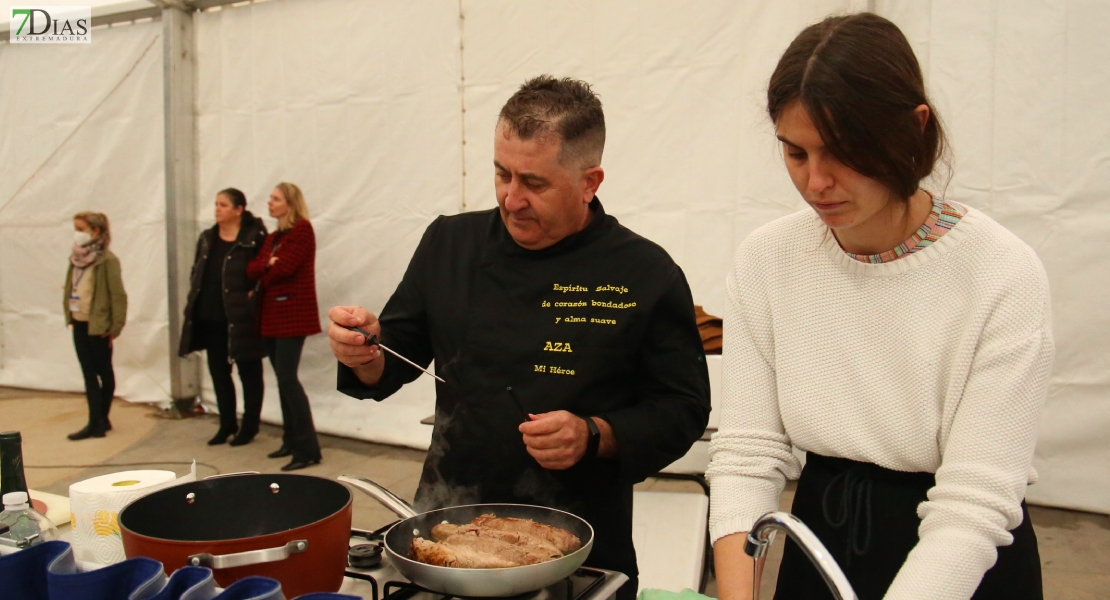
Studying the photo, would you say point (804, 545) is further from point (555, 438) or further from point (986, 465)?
point (555, 438)

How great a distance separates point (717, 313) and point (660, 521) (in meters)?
1.73

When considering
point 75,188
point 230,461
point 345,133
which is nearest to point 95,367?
point 230,461

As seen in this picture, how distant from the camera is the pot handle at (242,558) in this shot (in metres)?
1.06

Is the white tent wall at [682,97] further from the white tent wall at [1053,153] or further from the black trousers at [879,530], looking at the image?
the black trousers at [879,530]

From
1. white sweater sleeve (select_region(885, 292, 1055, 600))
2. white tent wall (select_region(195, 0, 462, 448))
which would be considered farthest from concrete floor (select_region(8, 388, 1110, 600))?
white sweater sleeve (select_region(885, 292, 1055, 600))

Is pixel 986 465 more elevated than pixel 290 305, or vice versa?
pixel 290 305

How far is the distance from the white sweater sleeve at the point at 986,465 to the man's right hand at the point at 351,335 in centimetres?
99

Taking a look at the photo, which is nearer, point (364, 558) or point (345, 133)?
point (364, 558)

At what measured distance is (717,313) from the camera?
4543mm

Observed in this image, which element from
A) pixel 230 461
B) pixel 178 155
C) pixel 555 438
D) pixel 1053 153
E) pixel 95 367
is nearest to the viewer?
pixel 555 438

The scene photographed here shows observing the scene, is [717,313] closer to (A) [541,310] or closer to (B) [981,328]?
(A) [541,310]

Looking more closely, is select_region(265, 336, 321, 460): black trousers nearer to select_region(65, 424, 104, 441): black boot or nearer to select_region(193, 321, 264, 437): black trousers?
select_region(193, 321, 264, 437): black trousers

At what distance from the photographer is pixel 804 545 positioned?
0.87 meters

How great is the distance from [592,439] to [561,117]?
0.61 metres
